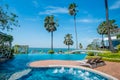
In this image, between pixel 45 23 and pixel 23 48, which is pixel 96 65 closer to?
pixel 23 48

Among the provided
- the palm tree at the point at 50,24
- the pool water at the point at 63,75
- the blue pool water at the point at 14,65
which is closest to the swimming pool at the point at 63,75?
the pool water at the point at 63,75

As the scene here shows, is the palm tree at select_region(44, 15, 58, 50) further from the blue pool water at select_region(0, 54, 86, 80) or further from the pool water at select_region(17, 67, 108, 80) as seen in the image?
the pool water at select_region(17, 67, 108, 80)

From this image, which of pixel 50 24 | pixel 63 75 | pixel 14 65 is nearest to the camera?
pixel 63 75

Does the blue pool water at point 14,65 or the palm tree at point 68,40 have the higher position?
the palm tree at point 68,40

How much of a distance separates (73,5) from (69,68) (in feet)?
165

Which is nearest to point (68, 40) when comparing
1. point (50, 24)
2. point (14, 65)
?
→ point (50, 24)

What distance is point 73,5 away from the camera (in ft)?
231

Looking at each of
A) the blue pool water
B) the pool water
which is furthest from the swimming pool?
the blue pool water

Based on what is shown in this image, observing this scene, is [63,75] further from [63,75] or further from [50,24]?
[50,24]

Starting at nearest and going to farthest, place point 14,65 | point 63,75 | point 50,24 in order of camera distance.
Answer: point 63,75
point 14,65
point 50,24

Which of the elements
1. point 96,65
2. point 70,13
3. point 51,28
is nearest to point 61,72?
point 96,65

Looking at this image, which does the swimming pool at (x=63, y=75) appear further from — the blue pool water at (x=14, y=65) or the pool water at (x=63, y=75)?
the blue pool water at (x=14, y=65)

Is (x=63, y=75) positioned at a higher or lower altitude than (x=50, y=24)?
lower

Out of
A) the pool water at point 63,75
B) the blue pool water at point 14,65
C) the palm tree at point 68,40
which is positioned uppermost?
the palm tree at point 68,40
